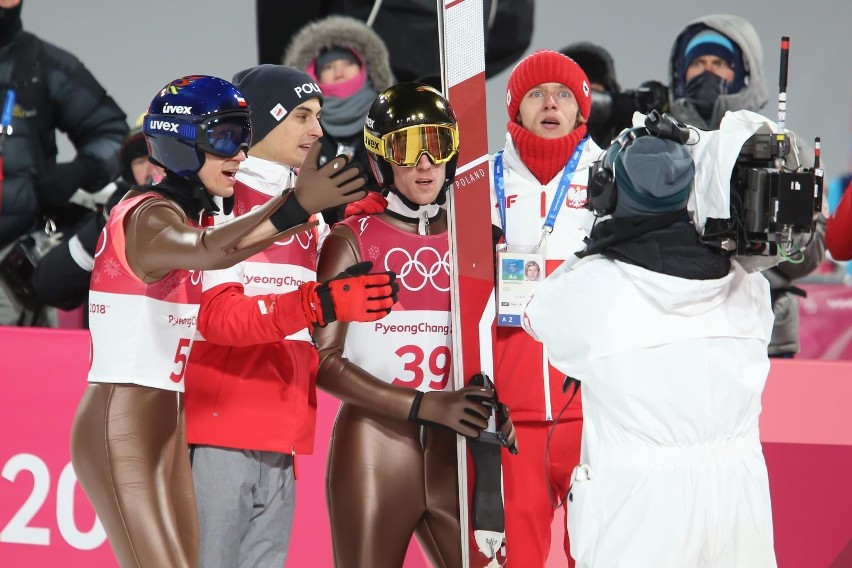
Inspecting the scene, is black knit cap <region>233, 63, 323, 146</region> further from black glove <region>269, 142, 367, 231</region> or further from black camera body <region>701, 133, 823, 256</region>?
black camera body <region>701, 133, 823, 256</region>

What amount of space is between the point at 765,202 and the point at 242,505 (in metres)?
1.61

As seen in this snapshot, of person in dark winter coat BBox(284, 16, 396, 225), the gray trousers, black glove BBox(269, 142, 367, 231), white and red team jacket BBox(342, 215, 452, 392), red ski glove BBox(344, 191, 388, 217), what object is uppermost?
person in dark winter coat BBox(284, 16, 396, 225)

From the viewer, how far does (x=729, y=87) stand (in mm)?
4996

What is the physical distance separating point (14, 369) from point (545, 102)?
7.34 ft

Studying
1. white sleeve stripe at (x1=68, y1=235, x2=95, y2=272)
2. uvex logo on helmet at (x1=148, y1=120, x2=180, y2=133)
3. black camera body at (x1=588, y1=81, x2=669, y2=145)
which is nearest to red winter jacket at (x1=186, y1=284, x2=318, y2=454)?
uvex logo on helmet at (x1=148, y1=120, x2=180, y2=133)

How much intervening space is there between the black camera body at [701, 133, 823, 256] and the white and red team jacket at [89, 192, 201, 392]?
1.36 metres

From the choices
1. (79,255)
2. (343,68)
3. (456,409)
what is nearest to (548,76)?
(456,409)

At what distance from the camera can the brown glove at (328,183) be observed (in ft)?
8.53

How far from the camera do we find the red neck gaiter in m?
3.26

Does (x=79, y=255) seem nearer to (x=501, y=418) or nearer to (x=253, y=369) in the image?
(x=253, y=369)

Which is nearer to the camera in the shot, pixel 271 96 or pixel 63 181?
pixel 271 96

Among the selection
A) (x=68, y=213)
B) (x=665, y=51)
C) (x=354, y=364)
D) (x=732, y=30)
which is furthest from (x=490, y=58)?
(x=354, y=364)

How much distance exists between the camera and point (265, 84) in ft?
10.8

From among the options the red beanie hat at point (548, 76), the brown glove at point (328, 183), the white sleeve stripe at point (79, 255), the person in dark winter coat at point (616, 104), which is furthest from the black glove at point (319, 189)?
the person in dark winter coat at point (616, 104)
